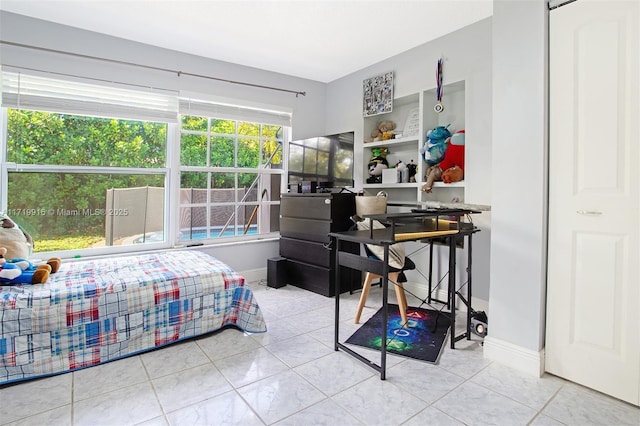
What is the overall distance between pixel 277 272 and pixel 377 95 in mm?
2220

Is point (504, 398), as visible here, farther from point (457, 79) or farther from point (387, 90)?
point (387, 90)

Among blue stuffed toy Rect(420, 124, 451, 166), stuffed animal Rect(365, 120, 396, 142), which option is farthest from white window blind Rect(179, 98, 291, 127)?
blue stuffed toy Rect(420, 124, 451, 166)

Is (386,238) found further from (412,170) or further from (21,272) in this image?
(21,272)

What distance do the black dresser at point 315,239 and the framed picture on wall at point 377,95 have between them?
103cm

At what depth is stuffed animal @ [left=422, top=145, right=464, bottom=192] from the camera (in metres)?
3.07

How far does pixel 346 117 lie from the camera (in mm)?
4215

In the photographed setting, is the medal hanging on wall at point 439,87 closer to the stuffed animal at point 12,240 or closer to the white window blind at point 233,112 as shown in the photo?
the white window blind at point 233,112

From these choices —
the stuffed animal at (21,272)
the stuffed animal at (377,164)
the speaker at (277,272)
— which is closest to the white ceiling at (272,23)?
the stuffed animal at (377,164)

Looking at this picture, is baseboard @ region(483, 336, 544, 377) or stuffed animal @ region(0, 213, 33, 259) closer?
baseboard @ region(483, 336, 544, 377)

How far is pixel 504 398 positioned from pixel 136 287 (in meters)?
2.20

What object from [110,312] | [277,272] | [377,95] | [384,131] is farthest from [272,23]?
[110,312]

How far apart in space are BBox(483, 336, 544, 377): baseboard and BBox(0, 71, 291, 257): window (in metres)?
2.78

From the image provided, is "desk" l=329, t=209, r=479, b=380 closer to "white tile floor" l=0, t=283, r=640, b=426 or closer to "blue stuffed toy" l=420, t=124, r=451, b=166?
"white tile floor" l=0, t=283, r=640, b=426

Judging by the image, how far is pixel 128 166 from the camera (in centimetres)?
338
